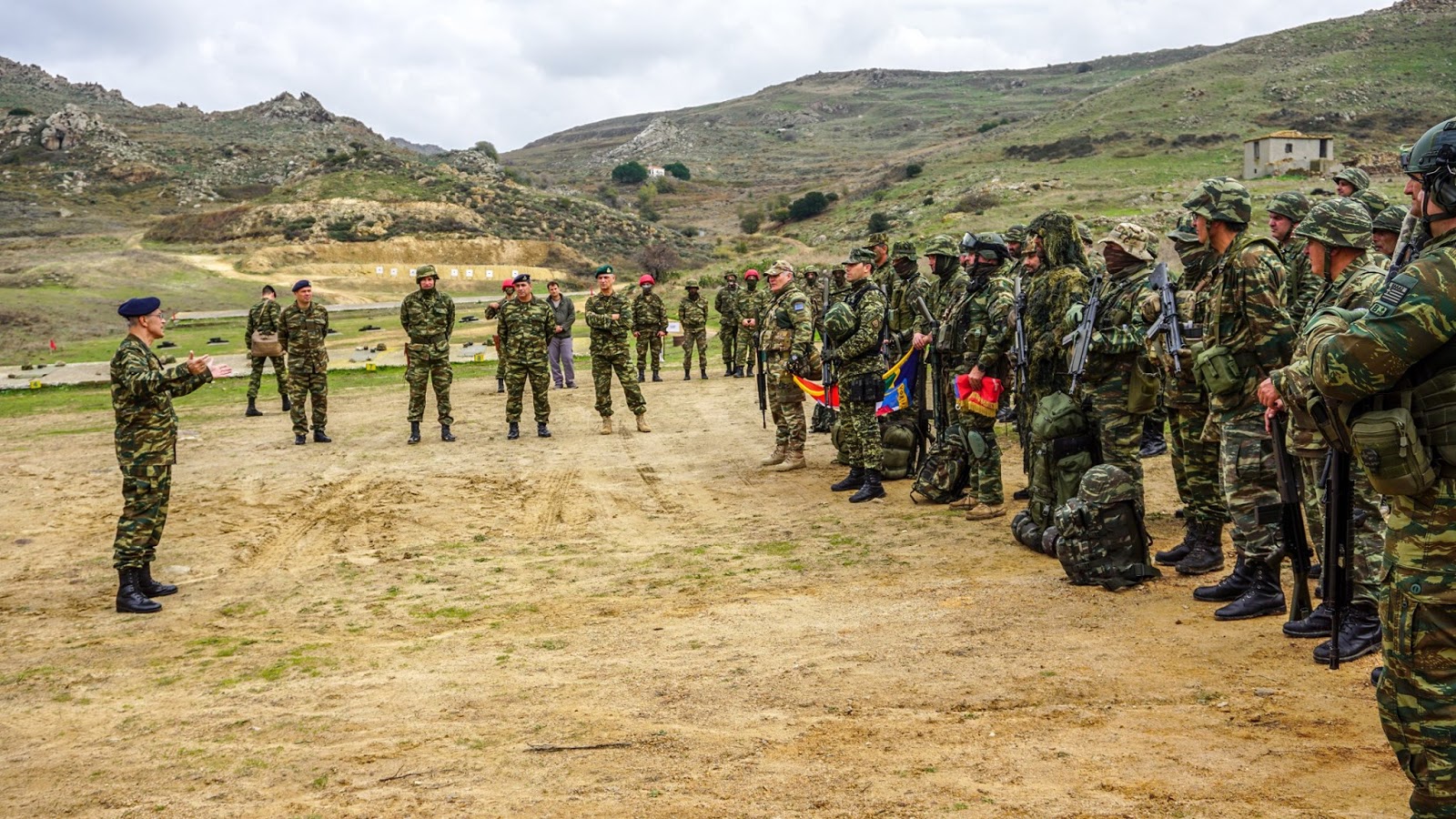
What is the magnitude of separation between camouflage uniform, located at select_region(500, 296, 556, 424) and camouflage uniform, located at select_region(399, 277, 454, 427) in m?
0.78

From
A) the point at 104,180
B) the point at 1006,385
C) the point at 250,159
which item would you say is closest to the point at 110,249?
the point at 104,180

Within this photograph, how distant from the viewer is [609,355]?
14.0m

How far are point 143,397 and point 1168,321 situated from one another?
678 cm

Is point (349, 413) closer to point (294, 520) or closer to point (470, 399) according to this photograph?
point (470, 399)

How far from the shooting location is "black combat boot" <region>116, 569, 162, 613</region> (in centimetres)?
711

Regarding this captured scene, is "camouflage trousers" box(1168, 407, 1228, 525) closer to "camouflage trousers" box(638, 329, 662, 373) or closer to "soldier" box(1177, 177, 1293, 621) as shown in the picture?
"soldier" box(1177, 177, 1293, 621)

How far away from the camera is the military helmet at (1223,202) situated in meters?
5.97

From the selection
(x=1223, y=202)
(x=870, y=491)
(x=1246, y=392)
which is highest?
(x=1223, y=202)

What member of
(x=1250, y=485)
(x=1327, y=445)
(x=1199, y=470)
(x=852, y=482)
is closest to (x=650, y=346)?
(x=852, y=482)

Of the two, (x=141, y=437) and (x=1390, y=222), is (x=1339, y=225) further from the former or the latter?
(x=141, y=437)

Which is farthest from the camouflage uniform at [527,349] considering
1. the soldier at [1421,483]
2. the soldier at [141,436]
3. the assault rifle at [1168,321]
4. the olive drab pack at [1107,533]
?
the soldier at [1421,483]

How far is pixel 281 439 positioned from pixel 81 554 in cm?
522

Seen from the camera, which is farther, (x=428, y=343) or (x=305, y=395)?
(x=305, y=395)

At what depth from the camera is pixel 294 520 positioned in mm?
9680
